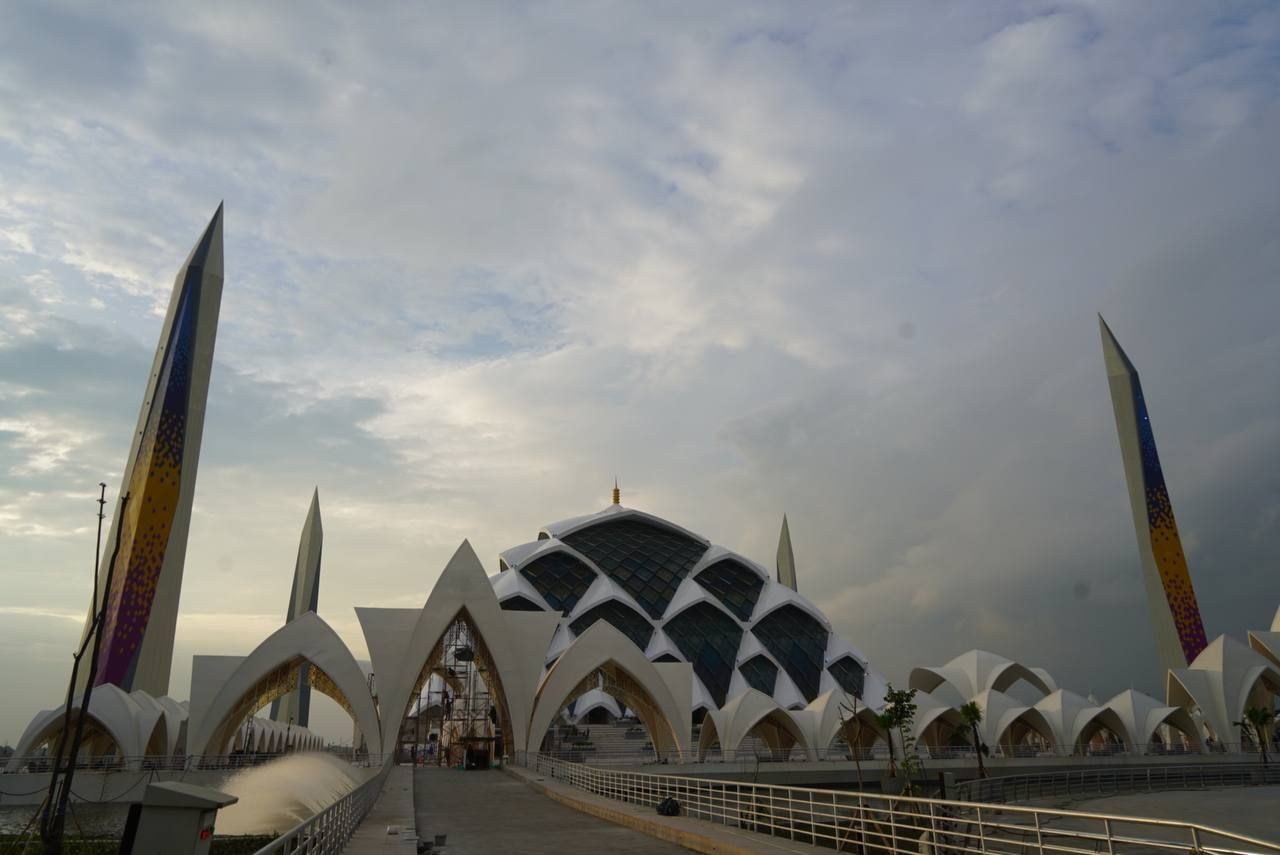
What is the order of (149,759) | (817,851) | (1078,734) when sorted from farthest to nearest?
1. (1078,734)
2. (149,759)
3. (817,851)

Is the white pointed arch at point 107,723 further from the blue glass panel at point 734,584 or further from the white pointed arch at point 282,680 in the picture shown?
the blue glass panel at point 734,584

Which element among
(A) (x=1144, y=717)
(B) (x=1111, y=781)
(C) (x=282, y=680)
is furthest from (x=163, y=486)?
(A) (x=1144, y=717)

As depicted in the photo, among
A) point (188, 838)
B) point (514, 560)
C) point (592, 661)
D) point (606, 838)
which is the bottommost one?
point (606, 838)

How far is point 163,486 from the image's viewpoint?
42094 millimetres

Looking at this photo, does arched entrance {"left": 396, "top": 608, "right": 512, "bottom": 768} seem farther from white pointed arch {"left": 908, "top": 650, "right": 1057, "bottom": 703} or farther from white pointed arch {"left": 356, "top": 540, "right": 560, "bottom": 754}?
white pointed arch {"left": 908, "top": 650, "right": 1057, "bottom": 703}

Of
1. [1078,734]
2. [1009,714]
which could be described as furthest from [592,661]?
[1078,734]

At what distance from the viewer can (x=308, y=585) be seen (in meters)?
84.4

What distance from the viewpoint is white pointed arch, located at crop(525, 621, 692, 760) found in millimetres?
43156

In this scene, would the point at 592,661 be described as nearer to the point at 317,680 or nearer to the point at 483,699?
the point at 483,699

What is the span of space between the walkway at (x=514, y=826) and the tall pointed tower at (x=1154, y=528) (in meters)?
45.9

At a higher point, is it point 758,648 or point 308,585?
point 308,585

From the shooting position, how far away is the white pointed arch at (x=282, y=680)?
38.4 metres

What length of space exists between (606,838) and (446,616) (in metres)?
31.0

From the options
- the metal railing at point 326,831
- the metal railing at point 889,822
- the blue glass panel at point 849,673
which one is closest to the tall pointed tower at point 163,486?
the metal railing at point 889,822
